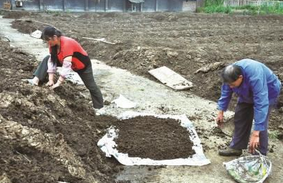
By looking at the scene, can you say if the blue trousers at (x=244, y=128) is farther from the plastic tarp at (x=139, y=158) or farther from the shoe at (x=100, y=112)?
the shoe at (x=100, y=112)

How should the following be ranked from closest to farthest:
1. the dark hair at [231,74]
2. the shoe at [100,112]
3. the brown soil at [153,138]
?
the dark hair at [231,74], the brown soil at [153,138], the shoe at [100,112]

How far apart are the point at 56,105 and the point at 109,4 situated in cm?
2348

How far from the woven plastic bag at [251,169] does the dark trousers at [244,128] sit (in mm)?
181

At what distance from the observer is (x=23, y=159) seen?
327 cm

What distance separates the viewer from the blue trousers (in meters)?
4.21

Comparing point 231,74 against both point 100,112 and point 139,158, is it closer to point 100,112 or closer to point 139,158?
point 139,158

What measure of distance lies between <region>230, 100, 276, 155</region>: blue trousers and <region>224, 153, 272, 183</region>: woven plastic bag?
0.18m

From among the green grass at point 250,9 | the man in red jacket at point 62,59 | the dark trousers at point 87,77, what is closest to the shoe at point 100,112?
the dark trousers at point 87,77

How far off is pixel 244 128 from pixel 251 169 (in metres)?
0.61

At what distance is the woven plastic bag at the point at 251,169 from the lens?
4074 millimetres

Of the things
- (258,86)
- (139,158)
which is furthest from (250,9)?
(258,86)

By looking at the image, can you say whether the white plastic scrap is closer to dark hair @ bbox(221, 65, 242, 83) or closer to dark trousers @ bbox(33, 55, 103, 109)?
dark trousers @ bbox(33, 55, 103, 109)

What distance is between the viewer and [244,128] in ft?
14.9

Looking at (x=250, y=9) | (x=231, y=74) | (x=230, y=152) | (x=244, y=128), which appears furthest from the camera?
(x=250, y=9)
